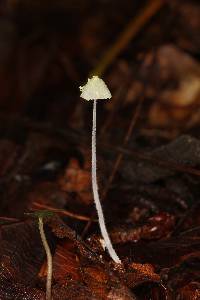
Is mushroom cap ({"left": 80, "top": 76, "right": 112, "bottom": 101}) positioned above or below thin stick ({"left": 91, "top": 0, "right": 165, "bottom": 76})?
below

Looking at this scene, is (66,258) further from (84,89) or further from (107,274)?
(84,89)

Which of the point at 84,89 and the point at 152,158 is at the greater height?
the point at 152,158

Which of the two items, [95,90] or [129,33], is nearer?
[95,90]

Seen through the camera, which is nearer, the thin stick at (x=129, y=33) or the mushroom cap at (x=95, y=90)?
the mushroom cap at (x=95, y=90)

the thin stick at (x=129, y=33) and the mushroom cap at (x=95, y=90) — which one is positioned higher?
the thin stick at (x=129, y=33)

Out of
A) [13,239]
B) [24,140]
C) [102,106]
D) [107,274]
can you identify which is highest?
[102,106]

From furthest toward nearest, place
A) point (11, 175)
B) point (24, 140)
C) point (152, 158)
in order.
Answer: point (24, 140)
point (11, 175)
point (152, 158)

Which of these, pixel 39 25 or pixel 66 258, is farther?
pixel 39 25

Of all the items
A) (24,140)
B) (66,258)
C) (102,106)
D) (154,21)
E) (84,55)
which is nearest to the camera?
(66,258)

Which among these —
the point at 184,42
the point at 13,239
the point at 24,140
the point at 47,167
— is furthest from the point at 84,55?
the point at 13,239

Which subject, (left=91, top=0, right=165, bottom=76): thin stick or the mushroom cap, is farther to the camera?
(left=91, top=0, right=165, bottom=76): thin stick
